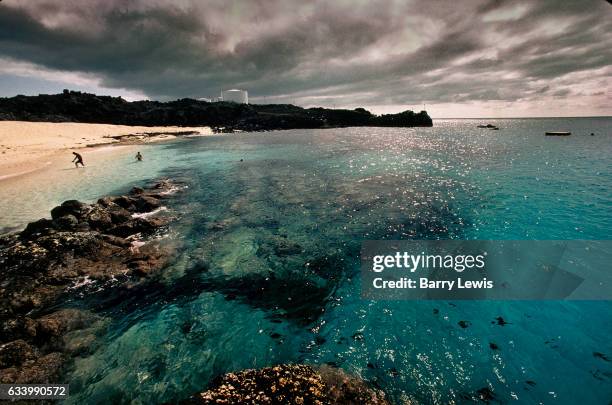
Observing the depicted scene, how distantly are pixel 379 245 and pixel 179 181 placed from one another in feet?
98.9

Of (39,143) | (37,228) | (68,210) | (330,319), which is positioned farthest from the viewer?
(39,143)

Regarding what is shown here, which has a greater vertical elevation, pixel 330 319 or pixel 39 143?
pixel 39 143

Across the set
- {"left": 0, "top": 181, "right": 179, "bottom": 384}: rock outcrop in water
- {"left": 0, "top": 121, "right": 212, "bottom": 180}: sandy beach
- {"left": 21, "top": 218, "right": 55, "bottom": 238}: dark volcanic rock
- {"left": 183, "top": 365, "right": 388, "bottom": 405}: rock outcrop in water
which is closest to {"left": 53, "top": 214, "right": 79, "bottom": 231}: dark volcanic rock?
{"left": 0, "top": 181, "right": 179, "bottom": 384}: rock outcrop in water

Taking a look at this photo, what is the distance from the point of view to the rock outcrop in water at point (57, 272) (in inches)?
366

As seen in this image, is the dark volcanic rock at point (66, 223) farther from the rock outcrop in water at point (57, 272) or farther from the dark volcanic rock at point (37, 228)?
the dark volcanic rock at point (37, 228)

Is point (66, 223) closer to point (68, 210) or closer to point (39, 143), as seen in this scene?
point (68, 210)

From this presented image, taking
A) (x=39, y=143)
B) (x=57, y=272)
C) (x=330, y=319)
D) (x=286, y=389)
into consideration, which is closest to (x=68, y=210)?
(x=57, y=272)

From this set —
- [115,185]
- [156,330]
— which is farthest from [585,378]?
[115,185]

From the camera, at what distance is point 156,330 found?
11.1 m

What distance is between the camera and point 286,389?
24.3ft

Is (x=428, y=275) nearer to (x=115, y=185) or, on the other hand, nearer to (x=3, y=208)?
(x=3, y=208)

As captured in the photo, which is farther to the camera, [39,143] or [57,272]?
[39,143]

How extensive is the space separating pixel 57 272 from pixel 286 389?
45.4 feet

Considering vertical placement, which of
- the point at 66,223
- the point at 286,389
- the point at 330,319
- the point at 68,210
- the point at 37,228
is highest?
the point at 68,210
